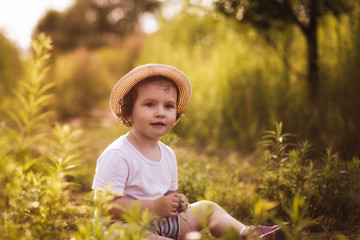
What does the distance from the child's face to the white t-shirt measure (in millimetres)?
141

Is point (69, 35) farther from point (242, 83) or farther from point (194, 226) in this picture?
point (194, 226)

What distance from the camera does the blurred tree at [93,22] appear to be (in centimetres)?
2388

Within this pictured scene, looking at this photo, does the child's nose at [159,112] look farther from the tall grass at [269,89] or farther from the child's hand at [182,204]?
the tall grass at [269,89]

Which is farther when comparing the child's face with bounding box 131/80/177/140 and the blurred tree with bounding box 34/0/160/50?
the blurred tree with bounding box 34/0/160/50

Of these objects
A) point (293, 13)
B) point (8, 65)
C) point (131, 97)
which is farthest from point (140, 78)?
point (8, 65)

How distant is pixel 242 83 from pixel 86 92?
5853 mm

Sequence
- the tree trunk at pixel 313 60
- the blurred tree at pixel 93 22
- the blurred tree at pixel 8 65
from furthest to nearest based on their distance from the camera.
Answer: the blurred tree at pixel 93 22 → the blurred tree at pixel 8 65 → the tree trunk at pixel 313 60

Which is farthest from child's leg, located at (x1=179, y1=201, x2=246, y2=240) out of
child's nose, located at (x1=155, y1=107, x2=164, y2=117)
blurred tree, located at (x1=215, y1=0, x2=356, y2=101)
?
blurred tree, located at (x1=215, y1=0, x2=356, y2=101)

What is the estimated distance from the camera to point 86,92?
957 cm

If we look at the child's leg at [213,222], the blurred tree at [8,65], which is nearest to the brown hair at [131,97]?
the child's leg at [213,222]

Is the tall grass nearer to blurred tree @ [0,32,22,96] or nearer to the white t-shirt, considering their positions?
the white t-shirt

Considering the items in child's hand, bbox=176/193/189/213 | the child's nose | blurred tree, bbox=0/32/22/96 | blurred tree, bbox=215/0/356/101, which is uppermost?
blurred tree, bbox=0/32/22/96

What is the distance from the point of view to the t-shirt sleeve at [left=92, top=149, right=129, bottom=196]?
1.93 meters

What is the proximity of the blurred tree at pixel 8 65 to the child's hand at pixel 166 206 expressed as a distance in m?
5.52
